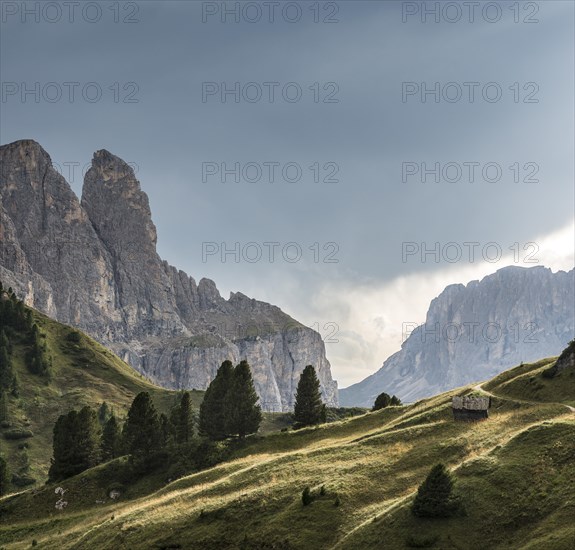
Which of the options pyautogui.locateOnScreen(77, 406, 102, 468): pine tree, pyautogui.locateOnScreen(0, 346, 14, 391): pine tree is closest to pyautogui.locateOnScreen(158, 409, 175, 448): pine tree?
pyautogui.locateOnScreen(77, 406, 102, 468): pine tree

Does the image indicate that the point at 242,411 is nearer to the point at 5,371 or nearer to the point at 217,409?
the point at 217,409

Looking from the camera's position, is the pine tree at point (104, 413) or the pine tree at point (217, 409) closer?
the pine tree at point (217, 409)

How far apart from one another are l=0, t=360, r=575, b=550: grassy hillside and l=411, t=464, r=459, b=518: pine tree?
59 cm

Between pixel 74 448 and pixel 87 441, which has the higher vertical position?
pixel 87 441

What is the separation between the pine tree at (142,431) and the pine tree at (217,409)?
395 inches

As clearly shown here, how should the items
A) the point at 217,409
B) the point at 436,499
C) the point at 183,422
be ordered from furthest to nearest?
the point at 183,422
the point at 217,409
the point at 436,499

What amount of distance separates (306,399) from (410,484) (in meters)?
59.9

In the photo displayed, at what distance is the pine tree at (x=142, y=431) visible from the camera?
8850 cm

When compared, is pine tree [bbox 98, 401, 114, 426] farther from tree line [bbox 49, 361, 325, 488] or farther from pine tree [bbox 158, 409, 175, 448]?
pine tree [bbox 158, 409, 175, 448]

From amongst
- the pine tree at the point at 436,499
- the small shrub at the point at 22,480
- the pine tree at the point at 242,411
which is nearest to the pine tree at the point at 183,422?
the pine tree at the point at 242,411

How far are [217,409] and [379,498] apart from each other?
58817 mm

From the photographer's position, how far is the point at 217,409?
10288 centimetres

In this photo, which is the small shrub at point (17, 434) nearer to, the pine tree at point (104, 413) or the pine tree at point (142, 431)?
the pine tree at point (104, 413)

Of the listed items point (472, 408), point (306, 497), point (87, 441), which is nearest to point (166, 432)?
point (87, 441)
